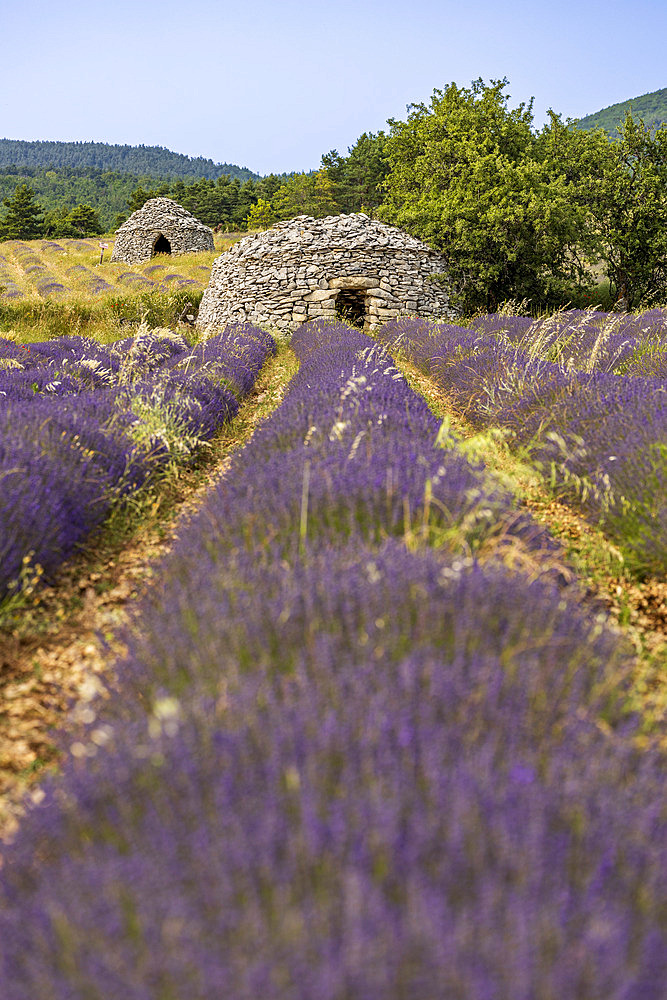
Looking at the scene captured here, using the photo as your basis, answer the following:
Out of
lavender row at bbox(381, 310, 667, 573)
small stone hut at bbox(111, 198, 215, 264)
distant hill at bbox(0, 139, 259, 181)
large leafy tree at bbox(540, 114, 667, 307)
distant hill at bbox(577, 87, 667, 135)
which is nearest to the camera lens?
lavender row at bbox(381, 310, 667, 573)

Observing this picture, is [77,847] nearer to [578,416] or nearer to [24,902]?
[24,902]

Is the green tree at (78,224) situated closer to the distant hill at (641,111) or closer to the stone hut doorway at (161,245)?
the stone hut doorway at (161,245)

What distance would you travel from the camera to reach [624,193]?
15.9 m

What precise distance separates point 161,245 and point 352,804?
3227cm

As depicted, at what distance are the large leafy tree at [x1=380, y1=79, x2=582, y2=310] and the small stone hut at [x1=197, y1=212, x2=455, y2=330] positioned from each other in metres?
0.90

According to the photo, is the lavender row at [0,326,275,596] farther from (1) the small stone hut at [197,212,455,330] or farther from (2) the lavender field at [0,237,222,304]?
(2) the lavender field at [0,237,222,304]

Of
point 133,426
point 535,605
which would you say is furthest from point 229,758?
point 133,426

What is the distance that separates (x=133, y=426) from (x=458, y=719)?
4.16m

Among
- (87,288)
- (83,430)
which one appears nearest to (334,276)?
(83,430)

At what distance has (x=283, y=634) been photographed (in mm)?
1602

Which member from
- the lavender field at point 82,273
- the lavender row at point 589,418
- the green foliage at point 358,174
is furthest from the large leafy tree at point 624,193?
the green foliage at point 358,174

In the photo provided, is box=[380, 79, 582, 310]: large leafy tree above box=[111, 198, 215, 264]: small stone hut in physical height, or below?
below

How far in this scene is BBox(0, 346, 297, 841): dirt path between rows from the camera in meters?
1.85

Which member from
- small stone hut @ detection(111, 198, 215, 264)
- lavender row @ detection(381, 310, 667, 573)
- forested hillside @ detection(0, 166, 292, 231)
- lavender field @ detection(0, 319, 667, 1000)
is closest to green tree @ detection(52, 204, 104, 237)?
forested hillside @ detection(0, 166, 292, 231)
